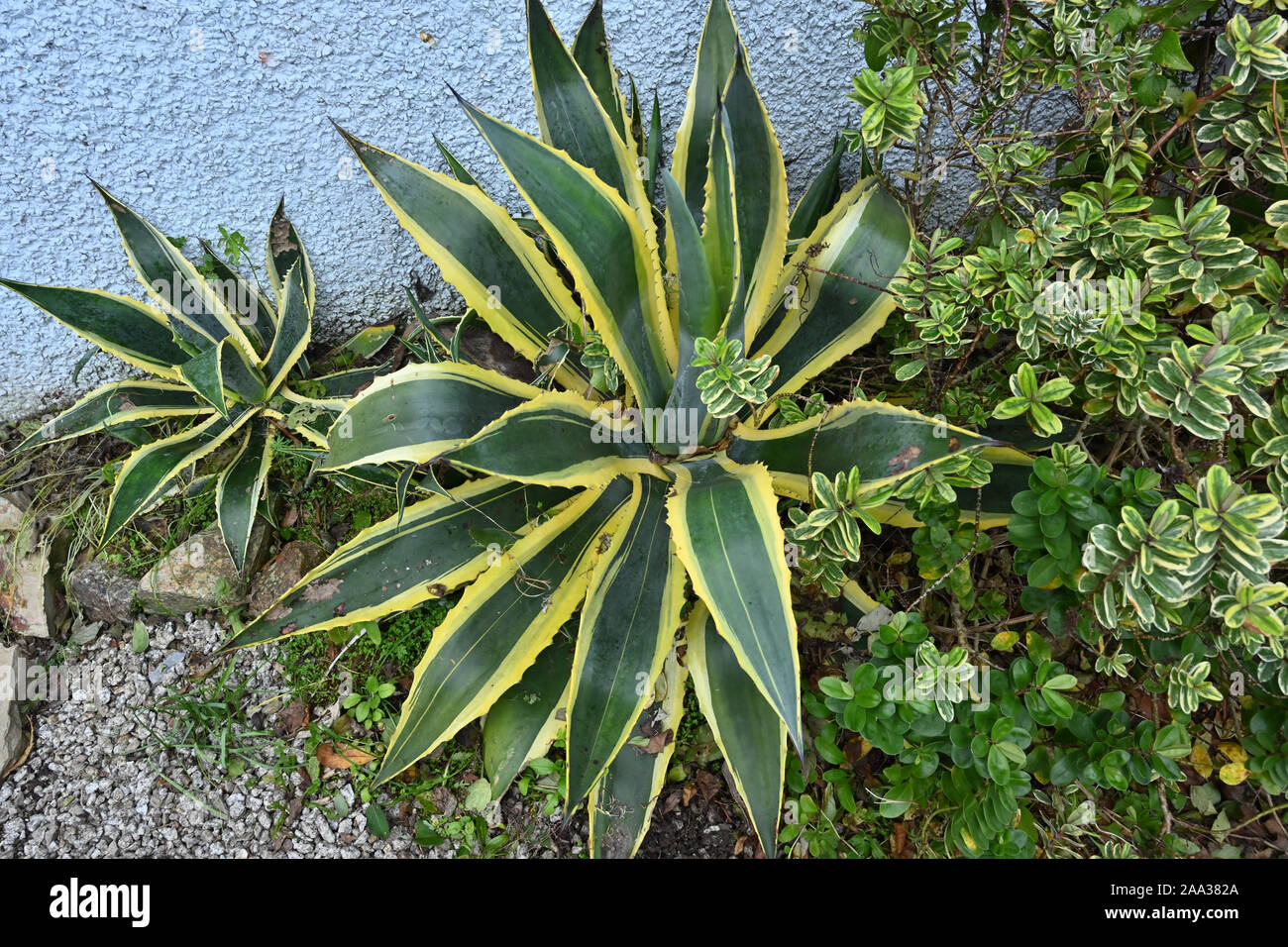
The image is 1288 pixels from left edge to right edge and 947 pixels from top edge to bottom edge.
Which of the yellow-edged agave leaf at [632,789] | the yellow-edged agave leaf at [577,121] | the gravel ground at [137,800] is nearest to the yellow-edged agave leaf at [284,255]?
the yellow-edged agave leaf at [577,121]

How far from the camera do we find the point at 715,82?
58.6 inches

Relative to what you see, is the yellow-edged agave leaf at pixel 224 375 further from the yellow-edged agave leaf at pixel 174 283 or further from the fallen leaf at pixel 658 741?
the fallen leaf at pixel 658 741

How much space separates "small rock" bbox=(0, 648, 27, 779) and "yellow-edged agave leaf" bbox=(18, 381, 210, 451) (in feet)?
1.63

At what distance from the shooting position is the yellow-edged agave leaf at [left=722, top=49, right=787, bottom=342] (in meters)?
1.29

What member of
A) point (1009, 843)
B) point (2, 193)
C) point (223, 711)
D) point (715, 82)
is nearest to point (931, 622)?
Result: point (1009, 843)

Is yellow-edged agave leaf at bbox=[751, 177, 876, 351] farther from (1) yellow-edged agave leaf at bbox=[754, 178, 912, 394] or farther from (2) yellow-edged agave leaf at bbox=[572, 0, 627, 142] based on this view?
(2) yellow-edged agave leaf at bbox=[572, 0, 627, 142]

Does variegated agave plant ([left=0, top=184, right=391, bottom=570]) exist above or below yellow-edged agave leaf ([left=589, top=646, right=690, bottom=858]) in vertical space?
above

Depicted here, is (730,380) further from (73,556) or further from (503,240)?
(73,556)

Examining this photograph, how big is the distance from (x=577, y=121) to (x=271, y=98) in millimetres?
703

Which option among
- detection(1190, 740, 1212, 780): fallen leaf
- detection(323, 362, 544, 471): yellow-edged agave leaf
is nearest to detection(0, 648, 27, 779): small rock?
detection(323, 362, 544, 471): yellow-edged agave leaf

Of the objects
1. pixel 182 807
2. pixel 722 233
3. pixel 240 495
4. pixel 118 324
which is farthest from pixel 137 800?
pixel 722 233

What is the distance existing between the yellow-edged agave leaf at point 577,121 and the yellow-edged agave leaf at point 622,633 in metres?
0.56

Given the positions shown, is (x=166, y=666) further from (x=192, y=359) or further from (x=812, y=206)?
(x=812, y=206)

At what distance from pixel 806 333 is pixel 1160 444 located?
670 millimetres
